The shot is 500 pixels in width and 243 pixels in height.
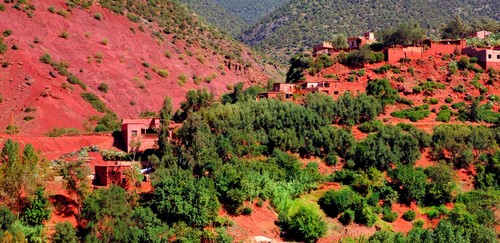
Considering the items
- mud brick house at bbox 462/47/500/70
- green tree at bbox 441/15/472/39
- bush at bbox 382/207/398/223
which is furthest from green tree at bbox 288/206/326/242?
green tree at bbox 441/15/472/39

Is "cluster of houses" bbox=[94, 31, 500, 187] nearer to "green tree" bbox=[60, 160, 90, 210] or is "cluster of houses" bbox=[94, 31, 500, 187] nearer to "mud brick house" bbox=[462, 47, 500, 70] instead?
"mud brick house" bbox=[462, 47, 500, 70]

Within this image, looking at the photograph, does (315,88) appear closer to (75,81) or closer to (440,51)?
(440,51)

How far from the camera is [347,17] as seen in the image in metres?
108

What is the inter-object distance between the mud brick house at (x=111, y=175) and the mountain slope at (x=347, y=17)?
217 feet

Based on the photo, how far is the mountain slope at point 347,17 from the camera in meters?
104

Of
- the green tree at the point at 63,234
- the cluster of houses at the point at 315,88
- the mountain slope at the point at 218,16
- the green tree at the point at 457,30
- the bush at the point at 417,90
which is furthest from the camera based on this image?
the mountain slope at the point at 218,16

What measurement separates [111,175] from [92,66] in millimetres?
32692

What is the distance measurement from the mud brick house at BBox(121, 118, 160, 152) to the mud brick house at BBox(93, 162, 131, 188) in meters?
5.35

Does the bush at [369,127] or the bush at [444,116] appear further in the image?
the bush at [444,116]

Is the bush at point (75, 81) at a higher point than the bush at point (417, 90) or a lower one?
higher

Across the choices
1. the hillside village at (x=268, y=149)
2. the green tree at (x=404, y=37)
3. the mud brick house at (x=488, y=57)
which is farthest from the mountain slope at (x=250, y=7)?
the mud brick house at (x=488, y=57)

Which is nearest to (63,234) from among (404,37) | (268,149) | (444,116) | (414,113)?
(268,149)

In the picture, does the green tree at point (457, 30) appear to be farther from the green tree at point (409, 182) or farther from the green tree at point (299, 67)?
the green tree at point (409, 182)

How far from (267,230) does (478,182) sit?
1428 centimetres
